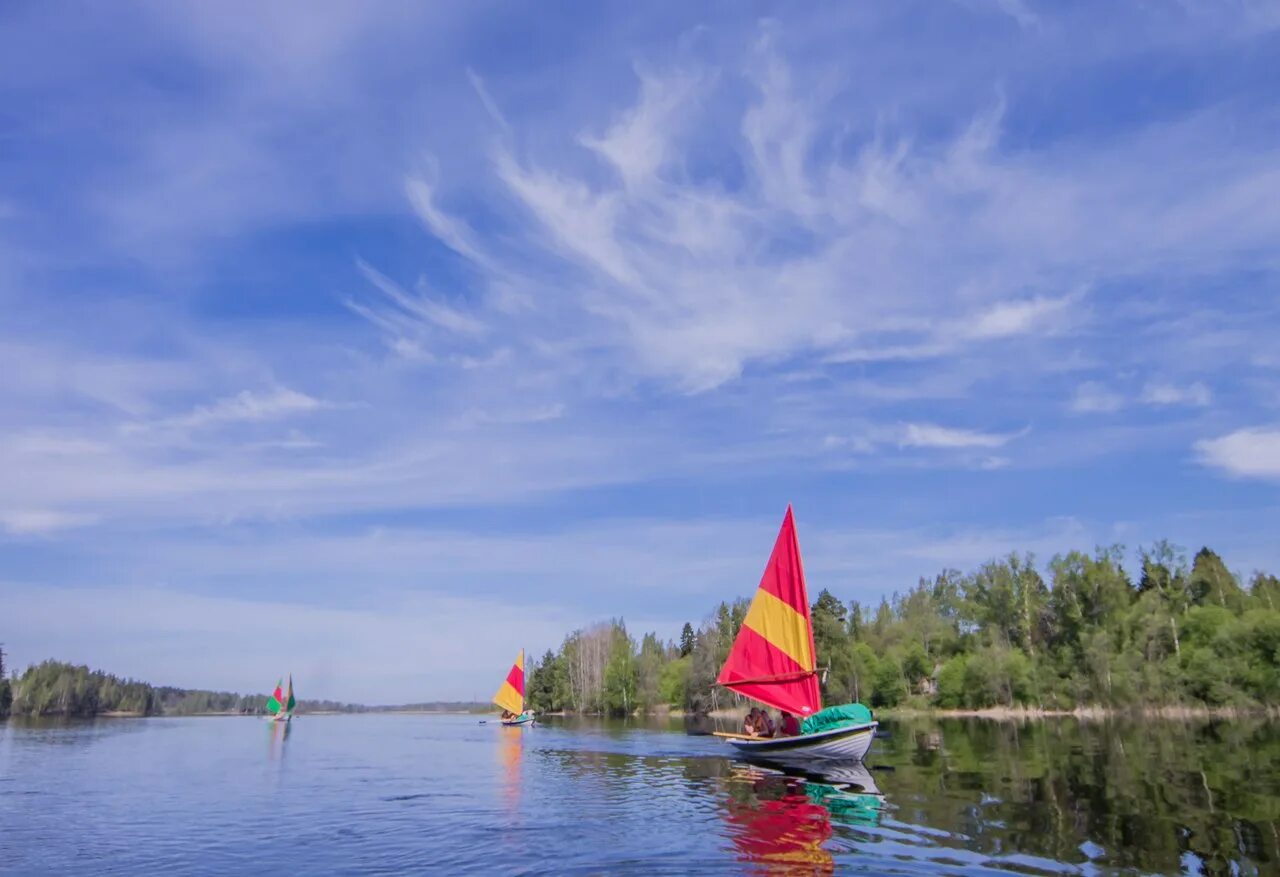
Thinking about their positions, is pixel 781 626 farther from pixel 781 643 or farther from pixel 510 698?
pixel 510 698

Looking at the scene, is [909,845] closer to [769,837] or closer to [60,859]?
[769,837]

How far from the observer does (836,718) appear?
37594 mm

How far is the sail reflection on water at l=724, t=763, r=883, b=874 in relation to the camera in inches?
706

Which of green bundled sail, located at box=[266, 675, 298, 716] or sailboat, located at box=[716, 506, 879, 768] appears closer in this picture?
sailboat, located at box=[716, 506, 879, 768]

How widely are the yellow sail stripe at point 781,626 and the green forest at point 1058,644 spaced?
34624mm

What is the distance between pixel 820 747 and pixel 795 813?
1280 cm

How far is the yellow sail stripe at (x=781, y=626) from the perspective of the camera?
4156cm

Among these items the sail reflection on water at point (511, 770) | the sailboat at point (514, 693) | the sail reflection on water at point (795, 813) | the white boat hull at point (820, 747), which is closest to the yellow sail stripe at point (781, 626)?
the white boat hull at point (820, 747)

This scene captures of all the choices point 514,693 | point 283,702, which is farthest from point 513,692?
point 283,702

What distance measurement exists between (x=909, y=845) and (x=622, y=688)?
147m

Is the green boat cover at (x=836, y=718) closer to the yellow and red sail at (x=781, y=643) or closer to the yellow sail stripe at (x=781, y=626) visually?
the yellow and red sail at (x=781, y=643)

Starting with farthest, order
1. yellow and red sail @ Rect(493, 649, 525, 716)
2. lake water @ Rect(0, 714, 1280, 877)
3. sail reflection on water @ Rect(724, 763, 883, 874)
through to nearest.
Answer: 1. yellow and red sail @ Rect(493, 649, 525, 716)
2. sail reflection on water @ Rect(724, 763, 883, 874)
3. lake water @ Rect(0, 714, 1280, 877)

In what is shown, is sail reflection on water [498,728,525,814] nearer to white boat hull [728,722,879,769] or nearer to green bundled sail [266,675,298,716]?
white boat hull [728,722,879,769]

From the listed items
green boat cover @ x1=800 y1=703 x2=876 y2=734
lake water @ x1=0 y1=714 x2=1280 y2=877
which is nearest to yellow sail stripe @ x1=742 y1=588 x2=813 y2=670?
green boat cover @ x1=800 y1=703 x2=876 y2=734
